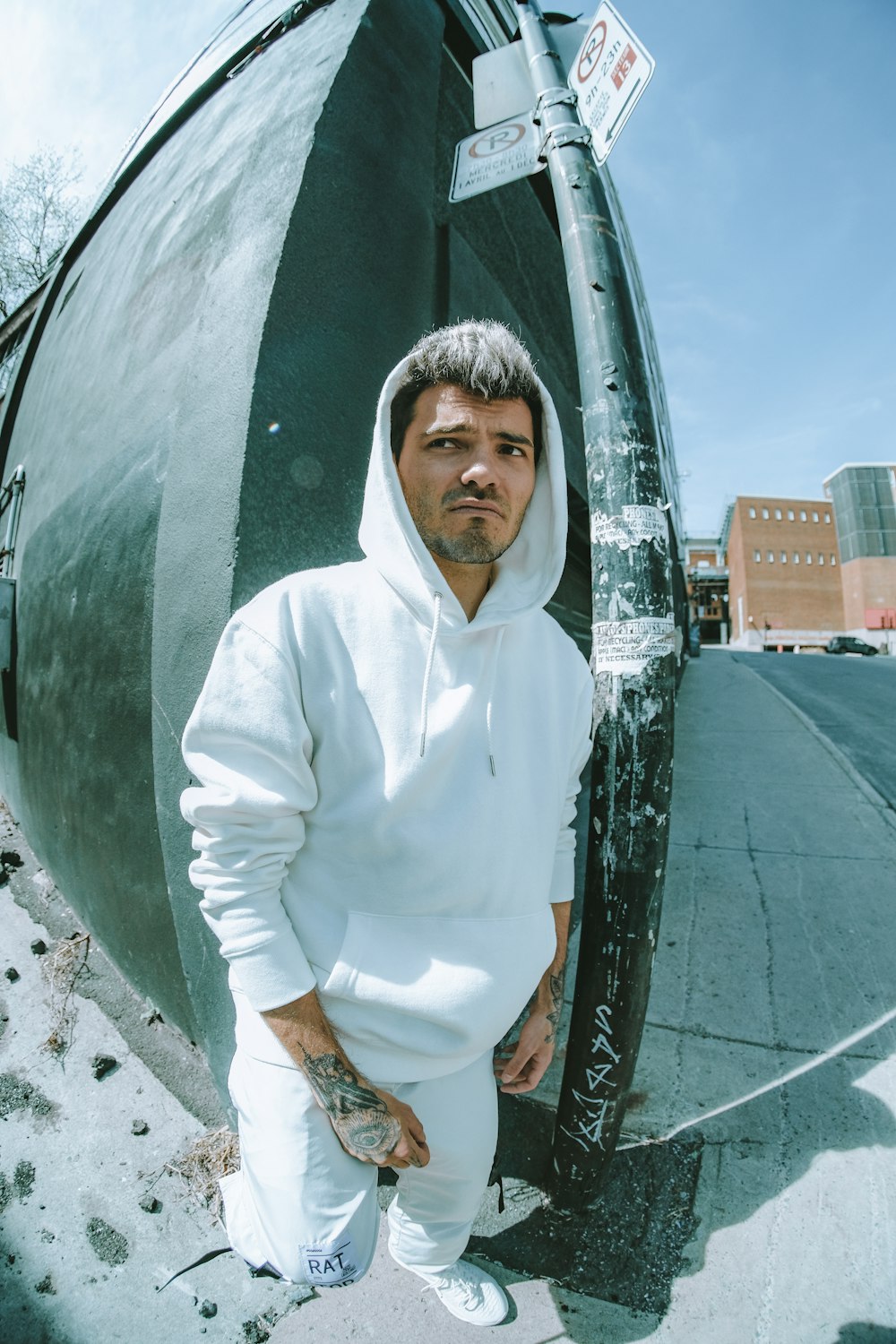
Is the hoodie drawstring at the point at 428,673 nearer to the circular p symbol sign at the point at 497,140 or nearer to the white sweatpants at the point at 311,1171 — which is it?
the white sweatpants at the point at 311,1171

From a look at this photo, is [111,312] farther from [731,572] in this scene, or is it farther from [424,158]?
[731,572]

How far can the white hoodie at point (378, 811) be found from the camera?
1370 mm

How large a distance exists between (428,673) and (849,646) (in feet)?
193

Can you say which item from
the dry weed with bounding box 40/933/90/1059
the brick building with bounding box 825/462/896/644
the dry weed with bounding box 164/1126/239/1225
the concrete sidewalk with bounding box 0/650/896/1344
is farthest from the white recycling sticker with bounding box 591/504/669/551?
the brick building with bounding box 825/462/896/644

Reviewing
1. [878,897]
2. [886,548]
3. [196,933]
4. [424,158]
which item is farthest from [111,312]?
[886,548]

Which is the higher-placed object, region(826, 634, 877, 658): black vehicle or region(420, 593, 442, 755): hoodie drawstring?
region(420, 593, 442, 755): hoodie drawstring

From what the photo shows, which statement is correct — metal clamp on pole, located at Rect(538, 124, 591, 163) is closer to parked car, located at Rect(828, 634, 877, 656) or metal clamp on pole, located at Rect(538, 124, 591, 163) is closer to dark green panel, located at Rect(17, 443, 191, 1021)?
dark green panel, located at Rect(17, 443, 191, 1021)

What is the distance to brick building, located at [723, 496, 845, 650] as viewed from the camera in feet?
209

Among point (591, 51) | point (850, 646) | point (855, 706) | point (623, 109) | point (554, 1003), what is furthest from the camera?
point (850, 646)

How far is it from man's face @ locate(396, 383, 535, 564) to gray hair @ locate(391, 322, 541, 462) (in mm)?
28

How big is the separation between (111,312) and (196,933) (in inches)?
167

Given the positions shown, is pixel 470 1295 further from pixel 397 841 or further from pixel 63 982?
pixel 63 982

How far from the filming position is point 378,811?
4.78 ft

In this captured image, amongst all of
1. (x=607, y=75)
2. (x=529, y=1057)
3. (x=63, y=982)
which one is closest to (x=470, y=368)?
(x=607, y=75)
